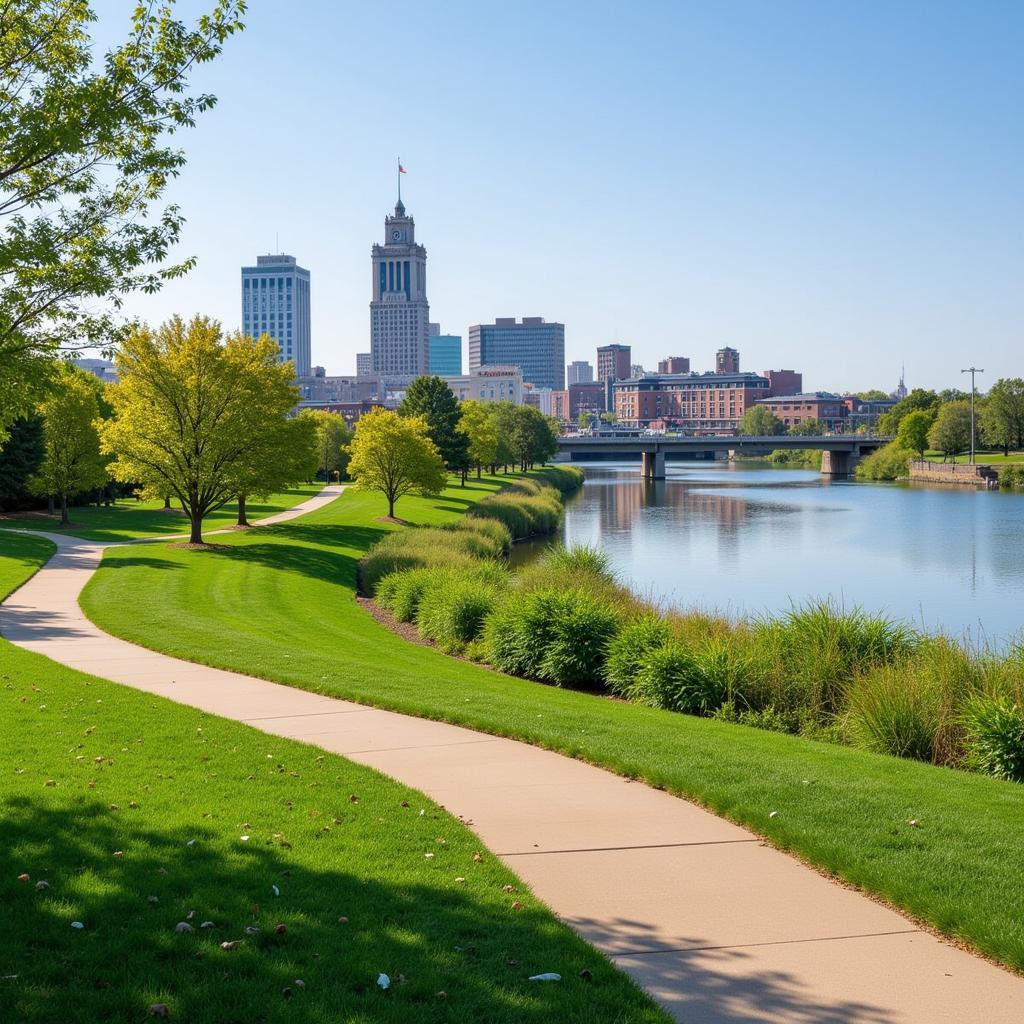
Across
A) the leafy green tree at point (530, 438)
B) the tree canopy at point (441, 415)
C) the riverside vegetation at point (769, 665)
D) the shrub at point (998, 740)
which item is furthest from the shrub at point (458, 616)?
the leafy green tree at point (530, 438)

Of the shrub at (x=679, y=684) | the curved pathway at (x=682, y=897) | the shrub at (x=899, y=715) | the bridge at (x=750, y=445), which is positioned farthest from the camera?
the bridge at (x=750, y=445)

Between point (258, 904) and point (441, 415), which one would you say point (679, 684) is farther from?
point (441, 415)

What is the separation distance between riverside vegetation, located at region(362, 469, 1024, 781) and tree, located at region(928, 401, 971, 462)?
10680 cm

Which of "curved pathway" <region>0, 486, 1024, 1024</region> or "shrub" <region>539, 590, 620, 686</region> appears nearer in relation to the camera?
"curved pathway" <region>0, 486, 1024, 1024</region>

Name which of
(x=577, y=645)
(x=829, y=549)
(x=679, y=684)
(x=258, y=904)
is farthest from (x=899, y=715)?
(x=829, y=549)

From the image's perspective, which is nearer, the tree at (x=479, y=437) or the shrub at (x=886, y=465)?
the tree at (x=479, y=437)

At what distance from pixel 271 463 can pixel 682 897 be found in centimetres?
3536

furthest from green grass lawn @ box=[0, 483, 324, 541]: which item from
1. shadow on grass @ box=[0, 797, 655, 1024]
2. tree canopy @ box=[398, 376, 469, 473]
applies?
shadow on grass @ box=[0, 797, 655, 1024]

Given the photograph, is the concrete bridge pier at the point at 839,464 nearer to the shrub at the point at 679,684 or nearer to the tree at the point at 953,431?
the tree at the point at 953,431

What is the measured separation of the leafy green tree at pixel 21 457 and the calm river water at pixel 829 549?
22312 mm

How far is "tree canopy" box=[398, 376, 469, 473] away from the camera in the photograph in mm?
81312

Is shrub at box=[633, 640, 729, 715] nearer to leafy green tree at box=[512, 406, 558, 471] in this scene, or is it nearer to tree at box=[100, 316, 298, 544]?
tree at box=[100, 316, 298, 544]

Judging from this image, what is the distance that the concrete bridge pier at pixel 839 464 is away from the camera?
134000mm

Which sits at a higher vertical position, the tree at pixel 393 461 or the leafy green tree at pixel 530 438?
the leafy green tree at pixel 530 438
